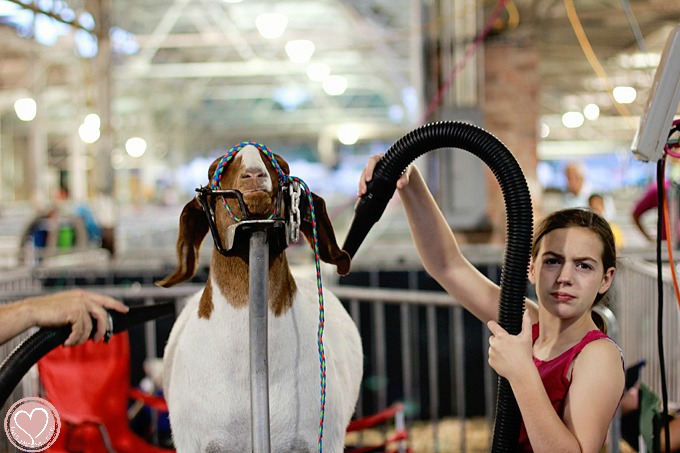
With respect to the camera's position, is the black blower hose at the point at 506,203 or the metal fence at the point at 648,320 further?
the metal fence at the point at 648,320

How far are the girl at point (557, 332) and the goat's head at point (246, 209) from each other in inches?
6.6

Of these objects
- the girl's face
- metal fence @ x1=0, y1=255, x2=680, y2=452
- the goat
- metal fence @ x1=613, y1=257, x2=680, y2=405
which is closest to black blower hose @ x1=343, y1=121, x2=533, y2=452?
the girl's face

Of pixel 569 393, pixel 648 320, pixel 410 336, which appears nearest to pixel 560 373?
pixel 569 393

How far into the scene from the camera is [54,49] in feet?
54.3

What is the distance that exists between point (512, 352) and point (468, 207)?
21.4 ft

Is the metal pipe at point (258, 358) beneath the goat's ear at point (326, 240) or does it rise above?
beneath

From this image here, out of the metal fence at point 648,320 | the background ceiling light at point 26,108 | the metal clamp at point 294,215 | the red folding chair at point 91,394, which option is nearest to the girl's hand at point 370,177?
the metal clamp at point 294,215

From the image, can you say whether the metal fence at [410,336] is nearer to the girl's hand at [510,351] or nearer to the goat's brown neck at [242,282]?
the goat's brown neck at [242,282]

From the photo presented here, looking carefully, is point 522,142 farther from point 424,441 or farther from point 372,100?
point 372,100

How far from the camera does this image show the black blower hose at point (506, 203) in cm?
165

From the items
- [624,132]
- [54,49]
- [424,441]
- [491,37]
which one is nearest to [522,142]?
[491,37]

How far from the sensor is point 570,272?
175 cm

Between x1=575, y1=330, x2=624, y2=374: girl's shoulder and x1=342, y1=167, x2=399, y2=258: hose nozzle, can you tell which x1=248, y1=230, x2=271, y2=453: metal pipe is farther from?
x1=575, y1=330, x2=624, y2=374: girl's shoulder

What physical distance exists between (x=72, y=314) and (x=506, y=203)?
103cm
